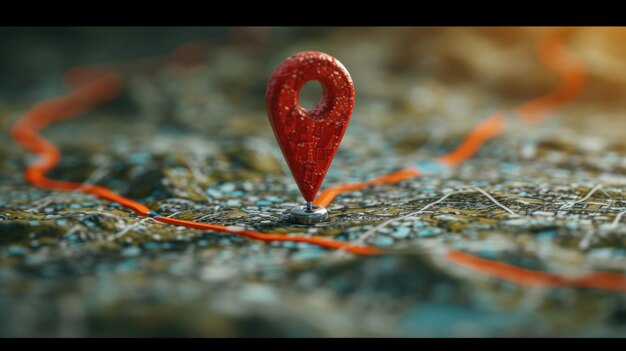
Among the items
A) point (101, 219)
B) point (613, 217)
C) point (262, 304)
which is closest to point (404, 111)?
point (613, 217)

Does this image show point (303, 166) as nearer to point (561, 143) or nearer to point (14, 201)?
point (14, 201)

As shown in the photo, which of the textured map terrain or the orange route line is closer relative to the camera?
the textured map terrain

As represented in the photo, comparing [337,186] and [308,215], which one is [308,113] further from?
[337,186]

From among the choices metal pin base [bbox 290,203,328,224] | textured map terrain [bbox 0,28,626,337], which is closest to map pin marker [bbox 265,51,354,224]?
metal pin base [bbox 290,203,328,224]

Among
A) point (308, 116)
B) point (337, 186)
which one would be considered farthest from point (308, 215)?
point (337, 186)

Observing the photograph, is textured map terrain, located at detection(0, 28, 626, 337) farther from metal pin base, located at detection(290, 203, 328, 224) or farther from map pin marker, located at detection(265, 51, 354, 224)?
map pin marker, located at detection(265, 51, 354, 224)

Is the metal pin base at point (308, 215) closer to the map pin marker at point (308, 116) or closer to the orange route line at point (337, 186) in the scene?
the map pin marker at point (308, 116)
